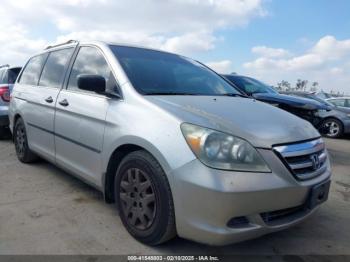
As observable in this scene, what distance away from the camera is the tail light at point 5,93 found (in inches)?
263

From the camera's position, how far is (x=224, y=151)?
2311 mm

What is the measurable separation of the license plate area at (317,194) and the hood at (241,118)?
1.27 ft

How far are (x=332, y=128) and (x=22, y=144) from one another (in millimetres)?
8829

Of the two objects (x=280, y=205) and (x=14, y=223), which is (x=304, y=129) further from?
(x=14, y=223)

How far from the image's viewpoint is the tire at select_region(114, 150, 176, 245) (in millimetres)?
2461

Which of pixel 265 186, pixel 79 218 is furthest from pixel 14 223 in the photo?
pixel 265 186

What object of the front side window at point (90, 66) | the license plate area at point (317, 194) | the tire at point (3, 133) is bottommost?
the tire at point (3, 133)

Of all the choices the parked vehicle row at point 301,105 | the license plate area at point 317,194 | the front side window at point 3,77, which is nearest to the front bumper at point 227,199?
the license plate area at point 317,194

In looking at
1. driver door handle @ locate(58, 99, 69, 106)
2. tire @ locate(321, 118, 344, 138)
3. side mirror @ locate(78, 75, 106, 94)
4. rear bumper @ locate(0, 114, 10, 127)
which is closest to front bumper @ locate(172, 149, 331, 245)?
side mirror @ locate(78, 75, 106, 94)

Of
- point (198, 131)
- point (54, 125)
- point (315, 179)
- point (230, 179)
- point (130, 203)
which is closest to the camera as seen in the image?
point (230, 179)

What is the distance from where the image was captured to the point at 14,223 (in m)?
3.12

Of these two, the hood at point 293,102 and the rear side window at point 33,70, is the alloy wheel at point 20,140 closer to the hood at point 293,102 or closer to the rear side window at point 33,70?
the rear side window at point 33,70

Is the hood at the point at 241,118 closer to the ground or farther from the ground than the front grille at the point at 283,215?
farther from the ground

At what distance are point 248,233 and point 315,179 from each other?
0.73m
